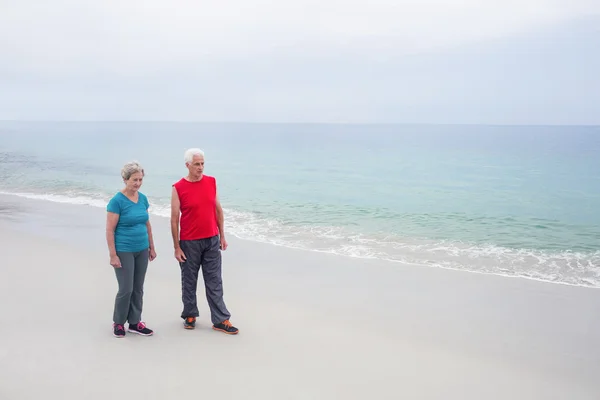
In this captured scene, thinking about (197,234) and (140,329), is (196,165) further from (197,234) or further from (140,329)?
(140,329)

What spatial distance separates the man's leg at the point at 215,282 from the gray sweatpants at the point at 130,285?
1.86 ft

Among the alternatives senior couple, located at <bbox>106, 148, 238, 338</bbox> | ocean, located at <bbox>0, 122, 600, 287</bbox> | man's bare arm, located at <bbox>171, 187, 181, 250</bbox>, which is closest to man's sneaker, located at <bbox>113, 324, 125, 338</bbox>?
senior couple, located at <bbox>106, 148, 238, 338</bbox>

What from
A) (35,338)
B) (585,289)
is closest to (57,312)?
(35,338)

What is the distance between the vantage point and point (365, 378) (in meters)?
4.02

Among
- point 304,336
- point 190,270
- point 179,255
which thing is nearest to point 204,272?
point 190,270

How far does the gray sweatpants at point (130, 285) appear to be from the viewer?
4.28 meters

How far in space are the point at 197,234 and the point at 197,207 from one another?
0.26 m

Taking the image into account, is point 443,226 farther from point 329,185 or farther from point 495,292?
point 329,185

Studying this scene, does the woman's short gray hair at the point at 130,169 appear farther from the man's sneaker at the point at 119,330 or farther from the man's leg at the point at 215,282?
the man's sneaker at the point at 119,330

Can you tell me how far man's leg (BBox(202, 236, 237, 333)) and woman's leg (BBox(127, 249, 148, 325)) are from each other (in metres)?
0.56

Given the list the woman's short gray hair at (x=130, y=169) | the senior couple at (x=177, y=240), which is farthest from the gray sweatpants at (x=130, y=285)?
the woman's short gray hair at (x=130, y=169)

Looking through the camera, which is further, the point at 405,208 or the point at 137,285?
the point at 405,208

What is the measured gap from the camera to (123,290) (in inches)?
171

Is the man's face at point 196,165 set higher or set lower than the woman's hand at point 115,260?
higher
